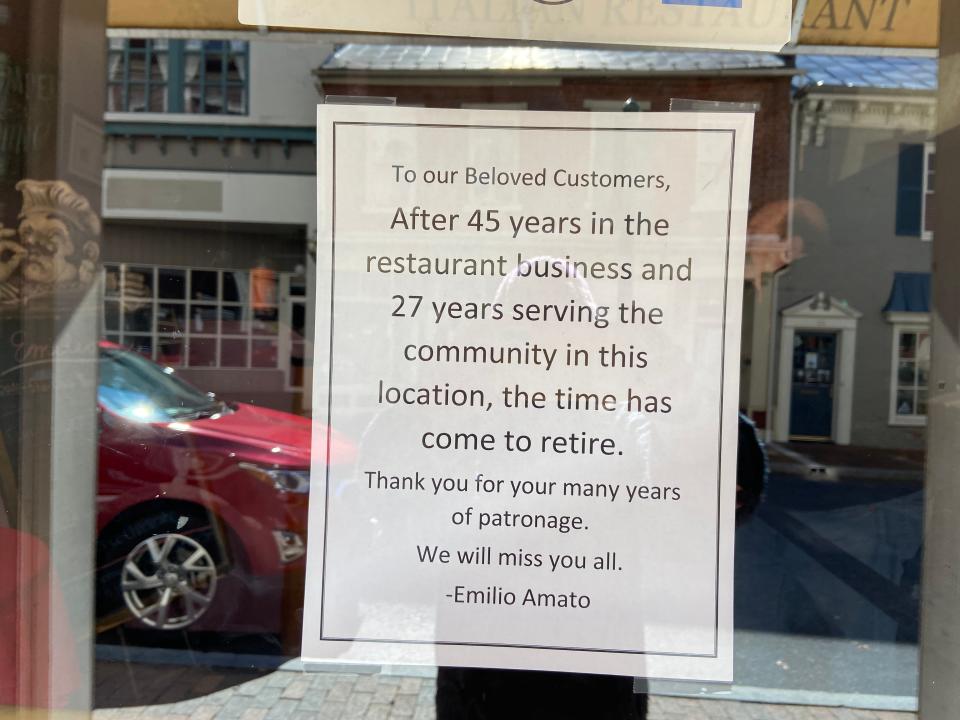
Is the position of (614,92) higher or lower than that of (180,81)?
lower

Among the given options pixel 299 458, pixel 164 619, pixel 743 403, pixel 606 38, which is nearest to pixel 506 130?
pixel 606 38

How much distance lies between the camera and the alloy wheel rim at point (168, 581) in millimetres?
3529

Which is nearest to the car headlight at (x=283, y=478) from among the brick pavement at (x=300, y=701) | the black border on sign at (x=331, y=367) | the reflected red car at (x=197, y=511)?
the reflected red car at (x=197, y=511)

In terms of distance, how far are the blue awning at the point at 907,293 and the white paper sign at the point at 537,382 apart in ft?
4.25

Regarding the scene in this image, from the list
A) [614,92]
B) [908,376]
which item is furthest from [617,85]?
[908,376]

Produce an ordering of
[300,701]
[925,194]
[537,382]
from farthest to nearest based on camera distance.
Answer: [300,701], [925,194], [537,382]

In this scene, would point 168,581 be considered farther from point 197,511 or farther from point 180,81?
point 180,81

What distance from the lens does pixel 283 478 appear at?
12.3ft

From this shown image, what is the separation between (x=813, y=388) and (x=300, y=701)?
8.96ft

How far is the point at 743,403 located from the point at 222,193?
2.20 metres

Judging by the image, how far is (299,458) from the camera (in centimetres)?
345

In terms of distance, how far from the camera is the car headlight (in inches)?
146

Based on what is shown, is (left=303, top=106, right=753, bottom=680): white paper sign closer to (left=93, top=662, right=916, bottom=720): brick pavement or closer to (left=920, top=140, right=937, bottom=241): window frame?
(left=920, top=140, right=937, bottom=241): window frame

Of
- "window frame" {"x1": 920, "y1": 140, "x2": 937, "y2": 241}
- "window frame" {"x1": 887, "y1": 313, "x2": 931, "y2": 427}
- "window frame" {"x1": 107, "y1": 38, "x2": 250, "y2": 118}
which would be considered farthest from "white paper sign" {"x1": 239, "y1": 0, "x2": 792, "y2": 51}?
"window frame" {"x1": 887, "y1": 313, "x2": 931, "y2": 427}
